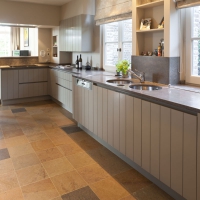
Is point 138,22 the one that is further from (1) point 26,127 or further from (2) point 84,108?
(1) point 26,127

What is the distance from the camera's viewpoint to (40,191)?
2.16 metres

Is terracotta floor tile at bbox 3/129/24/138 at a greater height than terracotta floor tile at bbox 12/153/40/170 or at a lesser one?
greater

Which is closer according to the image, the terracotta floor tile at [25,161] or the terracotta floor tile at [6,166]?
the terracotta floor tile at [6,166]

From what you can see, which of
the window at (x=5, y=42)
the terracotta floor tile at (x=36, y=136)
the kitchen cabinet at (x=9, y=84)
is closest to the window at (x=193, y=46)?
the terracotta floor tile at (x=36, y=136)

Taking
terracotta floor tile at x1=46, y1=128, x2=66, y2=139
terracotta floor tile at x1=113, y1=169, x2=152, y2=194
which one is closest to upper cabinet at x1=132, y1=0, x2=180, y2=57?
terracotta floor tile at x1=113, y1=169, x2=152, y2=194

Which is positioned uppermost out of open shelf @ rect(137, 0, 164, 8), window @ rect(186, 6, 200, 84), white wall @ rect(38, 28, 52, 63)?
white wall @ rect(38, 28, 52, 63)

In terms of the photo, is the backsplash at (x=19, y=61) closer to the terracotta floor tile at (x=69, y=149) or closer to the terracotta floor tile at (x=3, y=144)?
the terracotta floor tile at (x=3, y=144)

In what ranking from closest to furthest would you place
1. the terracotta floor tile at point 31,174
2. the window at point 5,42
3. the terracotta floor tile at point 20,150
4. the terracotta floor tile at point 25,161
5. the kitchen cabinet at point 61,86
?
the terracotta floor tile at point 31,174 < the terracotta floor tile at point 25,161 < the terracotta floor tile at point 20,150 < the kitchen cabinet at point 61,86 < the window at point 5,42

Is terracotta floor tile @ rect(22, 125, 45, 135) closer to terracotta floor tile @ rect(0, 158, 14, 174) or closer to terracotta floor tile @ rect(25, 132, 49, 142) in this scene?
terracotta floor tile @ rect(25, 132, 49, 142)

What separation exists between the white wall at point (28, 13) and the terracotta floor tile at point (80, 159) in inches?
157

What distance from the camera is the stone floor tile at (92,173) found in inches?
93.3

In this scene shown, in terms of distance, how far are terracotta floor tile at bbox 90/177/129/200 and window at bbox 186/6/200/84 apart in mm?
1537

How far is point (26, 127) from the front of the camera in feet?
13.2

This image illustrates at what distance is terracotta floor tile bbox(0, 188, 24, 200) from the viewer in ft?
6.72
